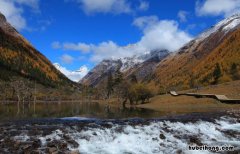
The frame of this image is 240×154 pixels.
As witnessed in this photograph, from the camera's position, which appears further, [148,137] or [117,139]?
[148,137]

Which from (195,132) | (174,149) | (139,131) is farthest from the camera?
(195,132)

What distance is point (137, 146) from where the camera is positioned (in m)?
43.2

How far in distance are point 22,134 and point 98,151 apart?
10018 millimetres

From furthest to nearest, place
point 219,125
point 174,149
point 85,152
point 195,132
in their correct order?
point 219,125 < point 195,132 < point 174,149 < point 85,152

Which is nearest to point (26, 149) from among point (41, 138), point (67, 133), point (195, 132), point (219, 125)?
point (41, 138)

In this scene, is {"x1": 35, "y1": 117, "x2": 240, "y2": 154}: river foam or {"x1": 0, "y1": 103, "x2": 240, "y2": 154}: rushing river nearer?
{"x1": 0, "y1": 103, "x2": 240, "y2": 154}: rushing river

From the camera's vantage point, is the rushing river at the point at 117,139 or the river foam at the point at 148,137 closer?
the rushing river at the point at 117,139

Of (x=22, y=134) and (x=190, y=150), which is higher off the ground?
(x=22, y=134)

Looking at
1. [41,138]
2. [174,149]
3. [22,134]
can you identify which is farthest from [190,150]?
[22,134]

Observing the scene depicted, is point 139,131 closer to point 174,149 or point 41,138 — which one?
point 174,149

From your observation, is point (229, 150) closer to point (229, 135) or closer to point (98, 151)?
point (229, 135)

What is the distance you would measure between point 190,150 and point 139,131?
10365mm

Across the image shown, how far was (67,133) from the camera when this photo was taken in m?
43.9

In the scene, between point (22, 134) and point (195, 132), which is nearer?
point (22, 134)
